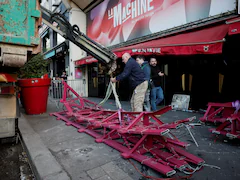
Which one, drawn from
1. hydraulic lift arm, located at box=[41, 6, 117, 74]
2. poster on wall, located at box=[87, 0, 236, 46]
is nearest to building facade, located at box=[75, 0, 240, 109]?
poster on wall, located at box=[87, 0, 236, 46]

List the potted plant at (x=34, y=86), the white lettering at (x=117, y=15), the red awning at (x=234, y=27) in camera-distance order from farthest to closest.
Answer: the white lettering at (x=117, y=15) → the potted plant at (x=34, y=86) → the red awning at (x=234, y=27)

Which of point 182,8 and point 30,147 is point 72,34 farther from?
point 182,8

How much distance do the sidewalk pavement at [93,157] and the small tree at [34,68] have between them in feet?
9.25

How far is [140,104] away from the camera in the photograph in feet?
13.5

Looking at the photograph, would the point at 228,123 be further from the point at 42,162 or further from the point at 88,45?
the point at 88,45

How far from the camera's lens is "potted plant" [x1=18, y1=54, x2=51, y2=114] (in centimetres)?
566

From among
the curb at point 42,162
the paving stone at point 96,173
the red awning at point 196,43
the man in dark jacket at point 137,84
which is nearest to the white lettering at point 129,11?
the red awning at point 196,43

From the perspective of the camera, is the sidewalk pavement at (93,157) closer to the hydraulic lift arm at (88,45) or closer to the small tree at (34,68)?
the hydraulic lift arm at (88,45)

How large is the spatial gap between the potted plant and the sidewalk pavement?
193 cm

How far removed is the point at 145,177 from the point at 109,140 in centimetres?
130

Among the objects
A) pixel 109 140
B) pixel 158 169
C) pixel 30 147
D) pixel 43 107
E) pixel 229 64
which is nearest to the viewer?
pixel 158 169

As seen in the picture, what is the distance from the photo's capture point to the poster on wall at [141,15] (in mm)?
5724

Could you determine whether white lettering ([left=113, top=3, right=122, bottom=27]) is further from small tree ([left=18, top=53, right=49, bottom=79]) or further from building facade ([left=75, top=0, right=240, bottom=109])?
small tree ([left=18, top=53, right=49, bottom=79])

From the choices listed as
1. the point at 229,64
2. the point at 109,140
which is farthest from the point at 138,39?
the point at 109,140
